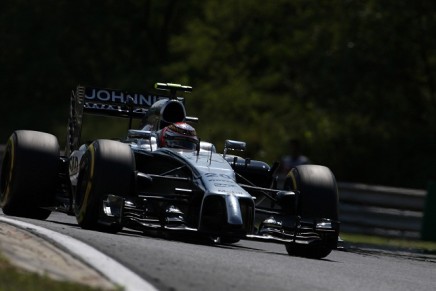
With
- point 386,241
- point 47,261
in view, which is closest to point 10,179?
point 47,261

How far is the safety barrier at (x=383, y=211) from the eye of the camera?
2050 centimetres

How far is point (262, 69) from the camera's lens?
3419cm

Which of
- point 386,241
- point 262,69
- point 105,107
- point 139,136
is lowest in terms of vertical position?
point 386,241

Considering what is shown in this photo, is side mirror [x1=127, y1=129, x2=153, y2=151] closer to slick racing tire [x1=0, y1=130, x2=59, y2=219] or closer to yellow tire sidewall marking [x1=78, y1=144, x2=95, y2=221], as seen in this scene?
slick racing tire [x1=0, y1=130, x2=59, y2=219]

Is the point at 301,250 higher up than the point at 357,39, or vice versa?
the point at 357,39

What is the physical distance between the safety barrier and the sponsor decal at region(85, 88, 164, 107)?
21.3 ft

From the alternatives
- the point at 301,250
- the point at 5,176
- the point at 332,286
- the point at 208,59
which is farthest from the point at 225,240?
the point at 208,59

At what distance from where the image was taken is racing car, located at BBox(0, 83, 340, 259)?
38.3ft

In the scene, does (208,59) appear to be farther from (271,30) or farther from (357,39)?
(357,39)

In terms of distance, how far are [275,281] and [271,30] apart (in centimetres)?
2517

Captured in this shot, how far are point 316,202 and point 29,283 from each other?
549cm

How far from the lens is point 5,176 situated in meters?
13.9

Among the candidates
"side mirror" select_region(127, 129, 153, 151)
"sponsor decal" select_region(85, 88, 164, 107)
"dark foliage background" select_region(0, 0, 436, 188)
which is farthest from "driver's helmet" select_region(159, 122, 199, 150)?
"dark foliage background" select_region(0, 0, 436, 188)

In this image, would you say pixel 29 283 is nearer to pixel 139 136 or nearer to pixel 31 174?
pixel 31 174
